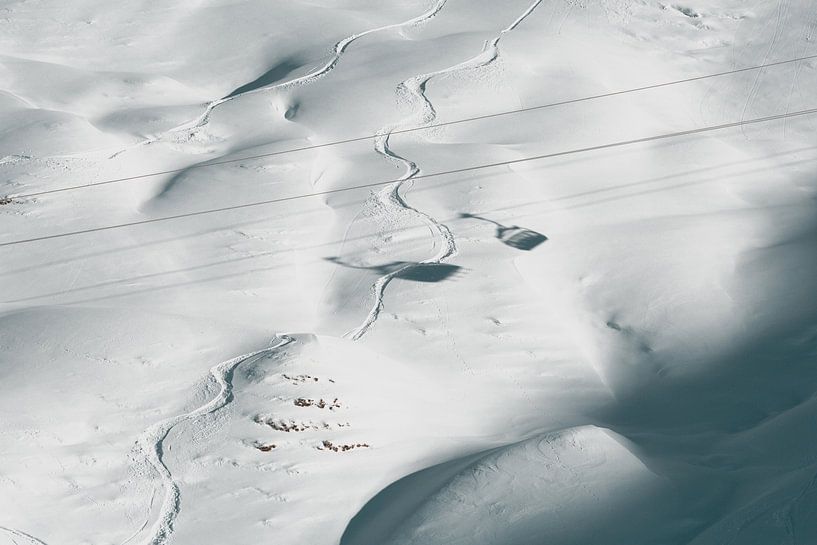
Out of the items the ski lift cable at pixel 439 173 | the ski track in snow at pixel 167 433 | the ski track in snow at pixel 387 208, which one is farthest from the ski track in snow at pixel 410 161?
the ski track in snow at pixel 167 433

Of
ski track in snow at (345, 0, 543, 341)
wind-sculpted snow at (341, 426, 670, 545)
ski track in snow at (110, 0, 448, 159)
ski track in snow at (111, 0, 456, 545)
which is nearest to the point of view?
wind-sculpted snow at (341, 426, 670, 545)

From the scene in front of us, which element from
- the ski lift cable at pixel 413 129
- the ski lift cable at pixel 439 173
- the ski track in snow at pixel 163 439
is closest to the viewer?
the ski track in snow at pixel 163 439

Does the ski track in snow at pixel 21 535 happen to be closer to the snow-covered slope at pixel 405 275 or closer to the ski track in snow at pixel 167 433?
the snow-covered slope at pixel 405 275

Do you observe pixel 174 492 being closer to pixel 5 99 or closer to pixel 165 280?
pixel 165 280

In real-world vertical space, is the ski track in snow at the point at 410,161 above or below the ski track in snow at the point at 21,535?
above

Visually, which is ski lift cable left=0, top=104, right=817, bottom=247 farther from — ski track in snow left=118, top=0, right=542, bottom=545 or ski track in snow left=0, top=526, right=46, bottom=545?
ski track in snow left=0, top=526, right=46, bottom=545

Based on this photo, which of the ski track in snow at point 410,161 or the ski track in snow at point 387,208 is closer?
the ski track in snow at point 387,208

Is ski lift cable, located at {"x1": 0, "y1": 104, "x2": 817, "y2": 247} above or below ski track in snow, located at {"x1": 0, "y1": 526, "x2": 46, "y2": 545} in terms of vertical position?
above

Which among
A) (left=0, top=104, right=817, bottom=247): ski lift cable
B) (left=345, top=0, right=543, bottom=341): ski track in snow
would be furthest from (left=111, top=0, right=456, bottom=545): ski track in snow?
(left=0, top=104, right=817, bottom=247): ski lift cable
